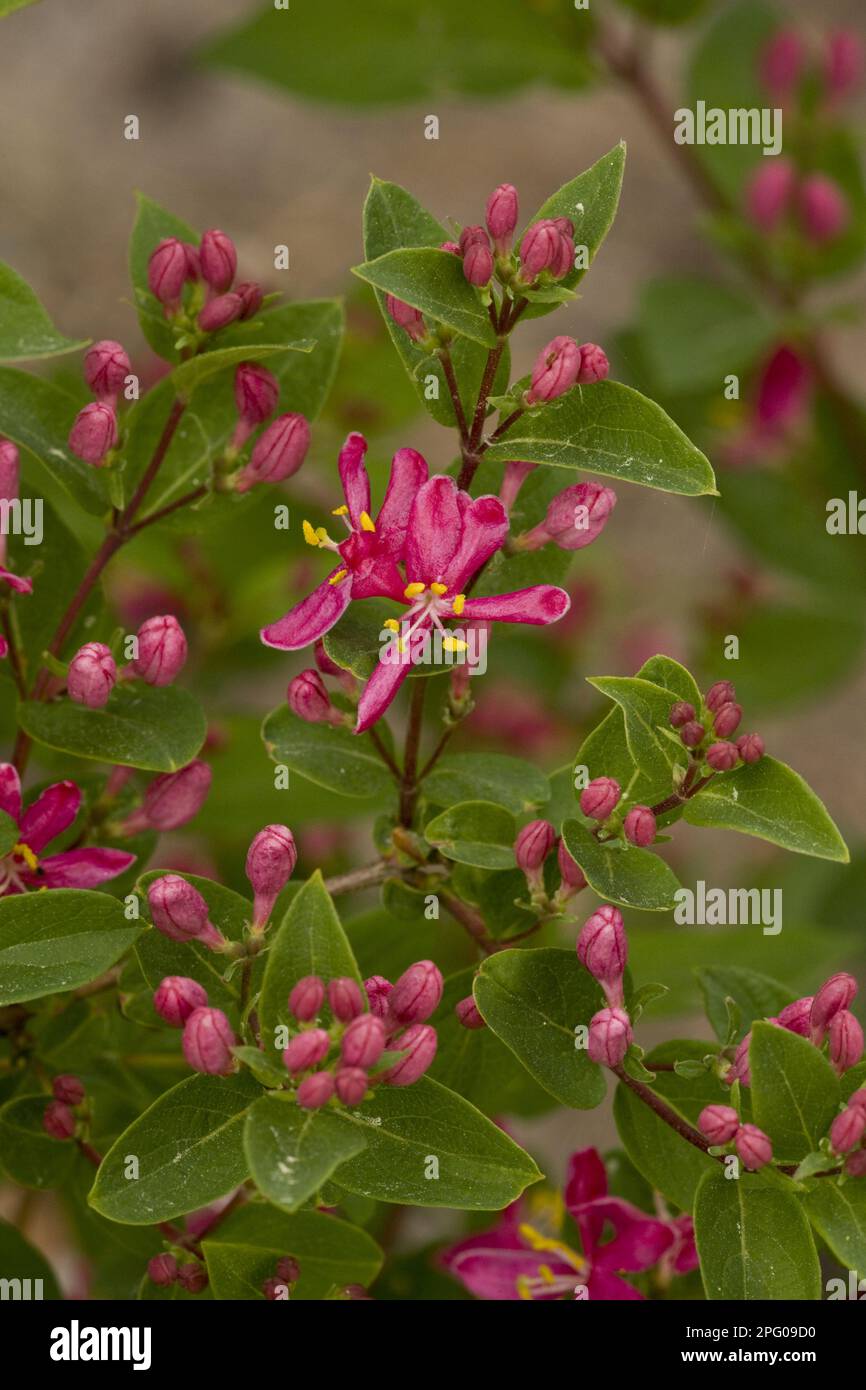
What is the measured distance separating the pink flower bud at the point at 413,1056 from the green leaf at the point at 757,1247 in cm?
21

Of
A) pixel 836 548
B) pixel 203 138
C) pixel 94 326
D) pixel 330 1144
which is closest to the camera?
pixel 330 1144

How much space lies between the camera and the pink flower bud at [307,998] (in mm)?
1023

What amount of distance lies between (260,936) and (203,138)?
293 cm

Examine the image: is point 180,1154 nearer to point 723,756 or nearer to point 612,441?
point 723,756

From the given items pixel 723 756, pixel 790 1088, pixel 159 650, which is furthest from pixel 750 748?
pixel 159 650

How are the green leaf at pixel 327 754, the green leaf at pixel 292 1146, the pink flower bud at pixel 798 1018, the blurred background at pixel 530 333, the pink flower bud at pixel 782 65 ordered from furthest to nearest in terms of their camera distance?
the pink flower bud at pixel 782 65 < the blurred background at pixel 530 333 < the green leaf at pixel 327 754 < the pink flower bud at pixel 798 1018 < the green leaf at pixel 292 1146

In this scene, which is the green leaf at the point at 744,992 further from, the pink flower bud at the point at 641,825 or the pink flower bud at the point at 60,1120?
the pink flower bud at the point at 60,1120

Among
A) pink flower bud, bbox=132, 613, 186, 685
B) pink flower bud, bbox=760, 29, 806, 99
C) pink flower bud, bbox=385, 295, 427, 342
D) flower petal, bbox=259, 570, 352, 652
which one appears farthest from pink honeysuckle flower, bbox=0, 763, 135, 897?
pink flower bud, bbox=760, 29, 806, 99

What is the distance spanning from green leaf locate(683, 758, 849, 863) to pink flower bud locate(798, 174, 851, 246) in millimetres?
1238

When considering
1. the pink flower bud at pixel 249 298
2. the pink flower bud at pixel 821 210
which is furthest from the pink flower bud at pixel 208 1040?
the pink flower bud at pixel 821 210

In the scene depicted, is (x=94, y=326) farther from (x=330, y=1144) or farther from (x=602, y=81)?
(x=330, y=1144)

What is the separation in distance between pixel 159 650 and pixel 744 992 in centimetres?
53

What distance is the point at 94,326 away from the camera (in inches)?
123
